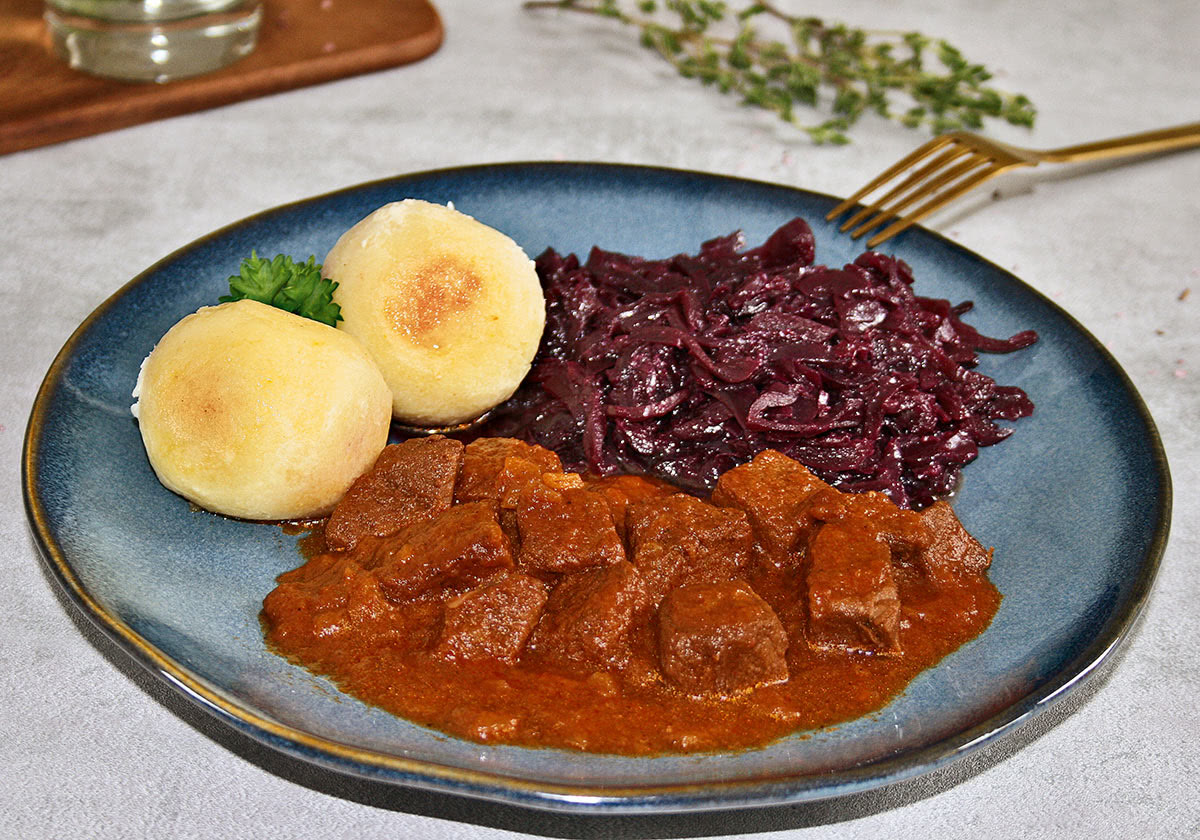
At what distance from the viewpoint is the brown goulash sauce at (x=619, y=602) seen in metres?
3.30

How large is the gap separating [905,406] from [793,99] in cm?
386

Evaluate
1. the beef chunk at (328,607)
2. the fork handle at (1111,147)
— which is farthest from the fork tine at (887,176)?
the beef chunk at (328,607)

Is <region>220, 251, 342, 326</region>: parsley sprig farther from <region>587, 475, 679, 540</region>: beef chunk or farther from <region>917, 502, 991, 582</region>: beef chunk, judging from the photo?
<region>917, 502, 991, 582</region>: beef chunk

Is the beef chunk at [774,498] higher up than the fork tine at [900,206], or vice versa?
the fork tine at [900,206]

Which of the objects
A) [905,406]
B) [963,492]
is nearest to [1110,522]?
[963,492]

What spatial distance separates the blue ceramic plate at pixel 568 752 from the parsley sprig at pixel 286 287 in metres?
0.62

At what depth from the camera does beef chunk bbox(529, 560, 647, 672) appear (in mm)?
3463

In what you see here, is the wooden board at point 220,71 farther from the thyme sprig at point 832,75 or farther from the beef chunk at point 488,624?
the beef chunk at point 488,624

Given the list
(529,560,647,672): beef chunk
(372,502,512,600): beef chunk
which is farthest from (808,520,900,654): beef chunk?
(372,502,512,600): beef chunk

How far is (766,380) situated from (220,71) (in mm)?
4573

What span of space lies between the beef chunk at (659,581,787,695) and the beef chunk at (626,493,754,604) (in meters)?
0.31

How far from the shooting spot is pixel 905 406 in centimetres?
462

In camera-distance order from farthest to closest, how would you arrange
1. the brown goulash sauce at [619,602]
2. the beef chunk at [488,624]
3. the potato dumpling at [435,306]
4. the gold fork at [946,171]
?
the gold fork at [946,171] → the potato dumpling at [435,306] → the beef chunk at [488,624] → the brown goulash sauce at [619,602]

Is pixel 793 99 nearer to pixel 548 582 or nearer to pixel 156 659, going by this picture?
pixel 548 582
